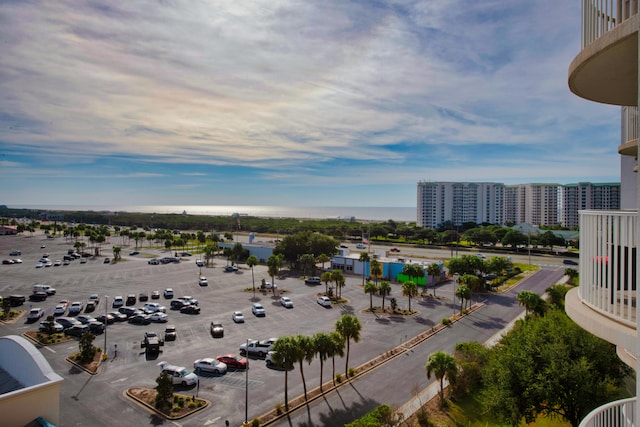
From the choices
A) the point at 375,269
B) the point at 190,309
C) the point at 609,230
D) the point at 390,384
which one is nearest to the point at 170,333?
the point at 190,309

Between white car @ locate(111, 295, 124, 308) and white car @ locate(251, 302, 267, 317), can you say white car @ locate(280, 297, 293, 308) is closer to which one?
white car @ locate(251, 302, 267, 317)

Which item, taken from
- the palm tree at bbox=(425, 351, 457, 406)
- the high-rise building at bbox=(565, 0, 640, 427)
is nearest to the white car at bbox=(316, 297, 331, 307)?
the palm tree at bbox=(425, 351, 457, 406)

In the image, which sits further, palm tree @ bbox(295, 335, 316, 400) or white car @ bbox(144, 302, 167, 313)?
white car @ bbox(144, 302, 167, 313)

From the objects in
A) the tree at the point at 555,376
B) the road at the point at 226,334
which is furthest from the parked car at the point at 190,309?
the tree at the point at 555,376

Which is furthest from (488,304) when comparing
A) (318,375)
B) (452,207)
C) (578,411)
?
(452,207)

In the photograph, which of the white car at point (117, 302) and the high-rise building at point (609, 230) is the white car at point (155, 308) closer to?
the white car at point (117, 302)

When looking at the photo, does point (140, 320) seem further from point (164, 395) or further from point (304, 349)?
point (304, 349)

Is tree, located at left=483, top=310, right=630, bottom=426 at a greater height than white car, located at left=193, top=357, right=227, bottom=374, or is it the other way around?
tree, located at left=483, top=310, right=630, bottom=426
